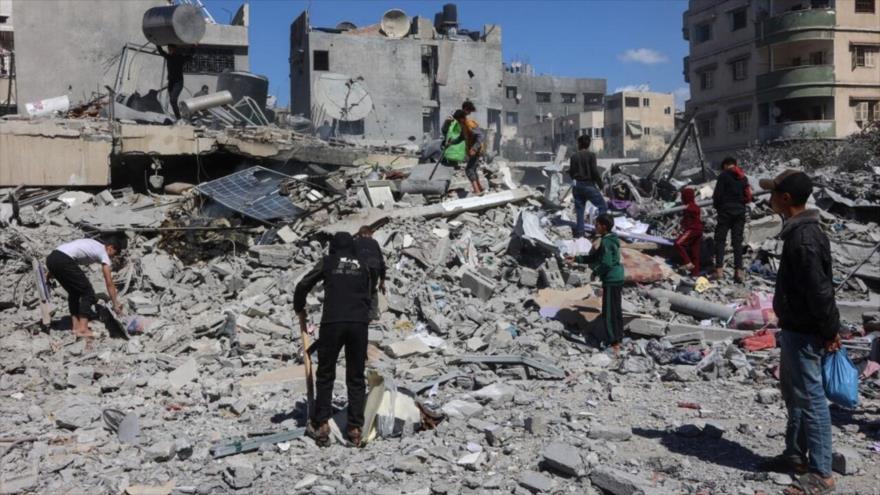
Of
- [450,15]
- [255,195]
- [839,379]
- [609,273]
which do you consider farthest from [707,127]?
[839,379]

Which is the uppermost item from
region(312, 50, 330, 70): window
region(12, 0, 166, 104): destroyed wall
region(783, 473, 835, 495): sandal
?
region(312, 50, 330, 70): window

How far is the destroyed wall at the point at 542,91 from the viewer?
56.9m

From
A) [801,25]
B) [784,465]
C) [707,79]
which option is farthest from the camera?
[707,79]

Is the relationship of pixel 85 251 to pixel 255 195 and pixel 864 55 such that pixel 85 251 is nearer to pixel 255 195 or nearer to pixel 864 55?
pixel 255 195

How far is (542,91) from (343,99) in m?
39.7

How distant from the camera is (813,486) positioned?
13.4 ft

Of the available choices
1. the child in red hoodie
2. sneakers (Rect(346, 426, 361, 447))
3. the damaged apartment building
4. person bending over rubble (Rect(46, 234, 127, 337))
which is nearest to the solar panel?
the damaged apartment building

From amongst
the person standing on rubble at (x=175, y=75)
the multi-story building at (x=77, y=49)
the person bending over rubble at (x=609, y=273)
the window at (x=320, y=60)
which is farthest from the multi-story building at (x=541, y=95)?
the person bending over rubble at (x=609, y=273)

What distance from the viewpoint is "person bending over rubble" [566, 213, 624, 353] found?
7531 mm

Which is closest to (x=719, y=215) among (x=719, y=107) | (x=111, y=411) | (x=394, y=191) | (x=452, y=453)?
(x=394, y=191)

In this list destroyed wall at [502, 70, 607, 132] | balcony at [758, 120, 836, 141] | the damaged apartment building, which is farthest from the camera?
destroyed wall at [502, 70, 607, 132]

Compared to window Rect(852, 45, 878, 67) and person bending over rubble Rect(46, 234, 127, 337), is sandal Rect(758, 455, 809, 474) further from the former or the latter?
window Rect(852, 45, 878, 67)

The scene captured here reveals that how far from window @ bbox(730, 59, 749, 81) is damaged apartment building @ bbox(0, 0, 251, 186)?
76.2 feet

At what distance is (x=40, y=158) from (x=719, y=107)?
32890 millimetres
